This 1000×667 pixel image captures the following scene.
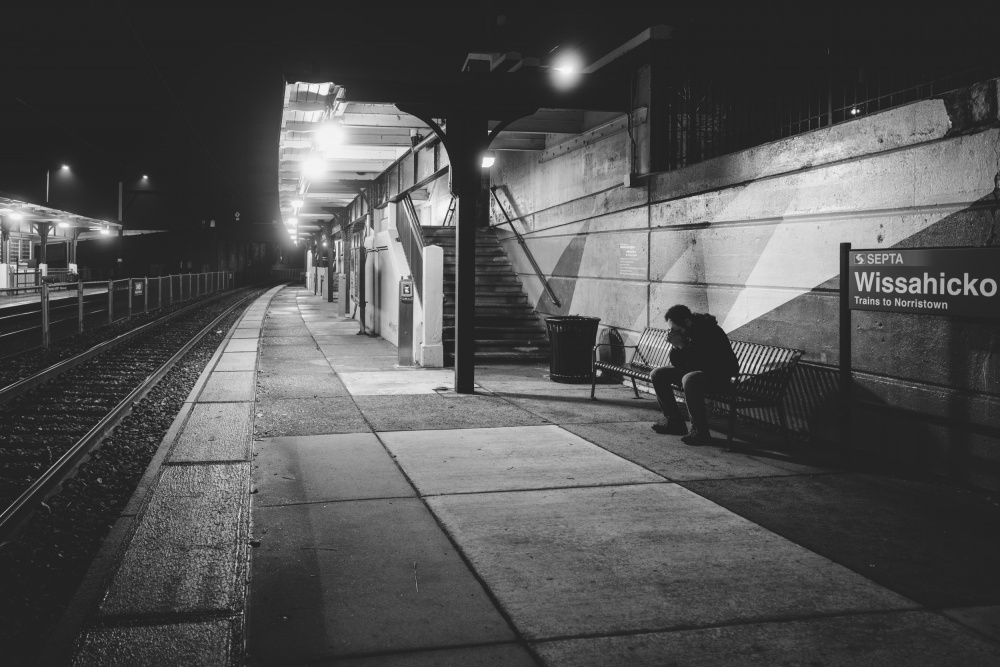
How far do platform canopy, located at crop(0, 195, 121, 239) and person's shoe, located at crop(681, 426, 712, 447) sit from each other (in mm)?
31907

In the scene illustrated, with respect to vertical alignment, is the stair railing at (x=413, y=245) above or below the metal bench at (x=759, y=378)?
above

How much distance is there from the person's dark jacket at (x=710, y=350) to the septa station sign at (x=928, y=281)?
1.25m

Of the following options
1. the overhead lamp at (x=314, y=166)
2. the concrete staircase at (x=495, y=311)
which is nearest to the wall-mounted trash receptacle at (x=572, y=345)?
the concrete staircase at (x=495, y=311)

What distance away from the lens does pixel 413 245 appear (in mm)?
14844

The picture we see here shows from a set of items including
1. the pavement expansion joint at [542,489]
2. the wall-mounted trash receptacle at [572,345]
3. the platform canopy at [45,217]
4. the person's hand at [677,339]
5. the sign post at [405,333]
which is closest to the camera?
the pavement expansion joint at [542,489]

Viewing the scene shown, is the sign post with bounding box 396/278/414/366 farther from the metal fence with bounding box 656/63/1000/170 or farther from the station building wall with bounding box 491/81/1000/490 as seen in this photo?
the metal fence with bounding box 656/63/1000/170

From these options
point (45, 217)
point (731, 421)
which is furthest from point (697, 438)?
Answer: point (45, 217)

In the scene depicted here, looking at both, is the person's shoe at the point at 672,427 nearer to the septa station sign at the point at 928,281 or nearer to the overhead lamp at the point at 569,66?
the septa station sign at the point at 928,281

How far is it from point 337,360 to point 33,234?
1559 inches

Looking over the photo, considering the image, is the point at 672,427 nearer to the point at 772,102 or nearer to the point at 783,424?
the point at 783,424

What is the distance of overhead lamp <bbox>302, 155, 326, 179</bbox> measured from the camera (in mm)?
19225

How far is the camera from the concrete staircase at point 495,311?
14.1 meters

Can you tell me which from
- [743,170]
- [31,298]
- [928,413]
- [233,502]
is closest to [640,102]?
[743,170]

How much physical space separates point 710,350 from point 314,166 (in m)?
15.1
